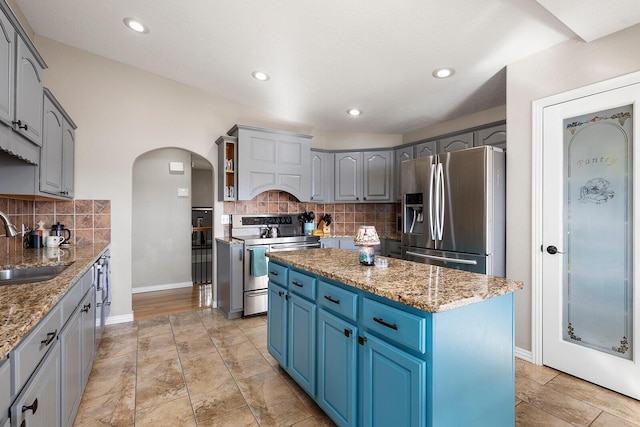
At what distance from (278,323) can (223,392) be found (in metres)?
0.57

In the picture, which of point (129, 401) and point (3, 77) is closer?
point (3, 77)

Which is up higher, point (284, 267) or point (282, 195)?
point (282, 195)

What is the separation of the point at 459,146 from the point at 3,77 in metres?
3.86

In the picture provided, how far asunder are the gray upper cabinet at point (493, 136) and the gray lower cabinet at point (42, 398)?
377cm

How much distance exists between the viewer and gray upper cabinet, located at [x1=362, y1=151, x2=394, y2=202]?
462 cm

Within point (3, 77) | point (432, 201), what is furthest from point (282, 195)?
point (3, 77)

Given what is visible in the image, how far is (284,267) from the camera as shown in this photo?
2.20m

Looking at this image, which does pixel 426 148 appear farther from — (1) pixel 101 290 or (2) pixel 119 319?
(2) pixel 119 319

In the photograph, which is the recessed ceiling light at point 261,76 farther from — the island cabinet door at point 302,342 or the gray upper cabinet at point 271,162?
the island cabinet door at point 302,342

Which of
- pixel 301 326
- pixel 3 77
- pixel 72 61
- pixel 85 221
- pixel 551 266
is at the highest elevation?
pixel 72 61

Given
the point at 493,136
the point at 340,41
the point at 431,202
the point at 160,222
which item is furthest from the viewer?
the point at 160,222

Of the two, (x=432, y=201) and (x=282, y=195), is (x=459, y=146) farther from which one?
(x=282, y=195)

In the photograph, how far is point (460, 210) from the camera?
9.25 feet

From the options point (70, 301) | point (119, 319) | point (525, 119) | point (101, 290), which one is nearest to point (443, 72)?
point (525, 119)
